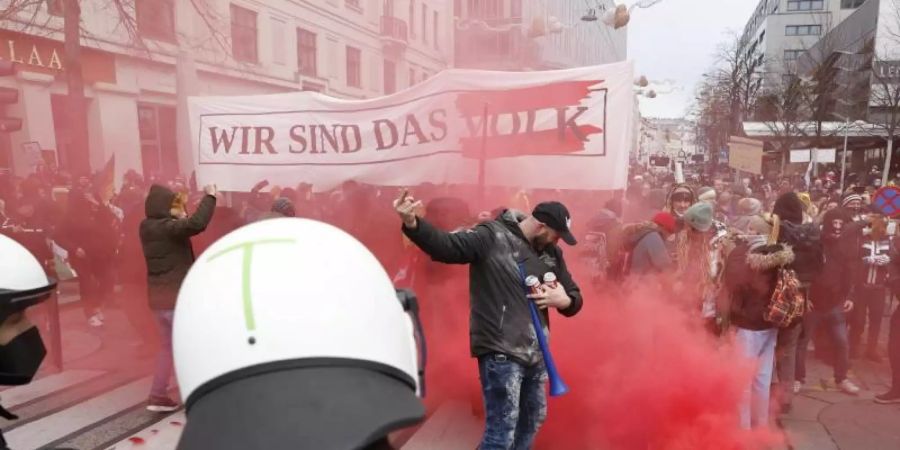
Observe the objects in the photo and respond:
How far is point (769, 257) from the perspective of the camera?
11.7ft

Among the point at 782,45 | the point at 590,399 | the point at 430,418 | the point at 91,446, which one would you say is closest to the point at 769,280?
the point at 590,399

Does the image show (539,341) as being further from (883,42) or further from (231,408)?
(883,42)

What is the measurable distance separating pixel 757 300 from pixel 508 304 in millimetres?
1809

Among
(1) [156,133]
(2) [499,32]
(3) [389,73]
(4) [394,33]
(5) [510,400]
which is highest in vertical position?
(2) [499,32]

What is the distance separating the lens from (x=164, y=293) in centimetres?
412

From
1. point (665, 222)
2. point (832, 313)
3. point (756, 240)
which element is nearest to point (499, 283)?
point (756, 240)

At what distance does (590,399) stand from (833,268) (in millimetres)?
2762

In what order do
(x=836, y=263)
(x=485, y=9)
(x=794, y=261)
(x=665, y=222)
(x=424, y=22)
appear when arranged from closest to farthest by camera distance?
1. (x=794, y=261)
2. (x=665, y=222)
3. (x=836, y=263)
4. (x=424, y=22)
5. (x=485, y=9)

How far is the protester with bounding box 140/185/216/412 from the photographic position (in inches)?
161

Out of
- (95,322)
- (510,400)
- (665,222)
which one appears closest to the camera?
(510,400)

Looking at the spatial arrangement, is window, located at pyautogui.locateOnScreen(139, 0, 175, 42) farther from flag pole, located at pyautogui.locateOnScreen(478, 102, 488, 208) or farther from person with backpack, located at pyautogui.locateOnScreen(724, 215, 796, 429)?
person with backpack, located at pyautogui.locateOnScreen(724, 215, 796, 429)

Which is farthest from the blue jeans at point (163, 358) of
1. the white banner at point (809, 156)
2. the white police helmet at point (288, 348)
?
the white banner at point (809, 156)

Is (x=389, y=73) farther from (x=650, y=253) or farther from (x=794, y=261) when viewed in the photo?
(x=794, y=261)

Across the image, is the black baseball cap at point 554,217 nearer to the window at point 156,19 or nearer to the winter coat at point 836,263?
the winter coat at point 836,263
